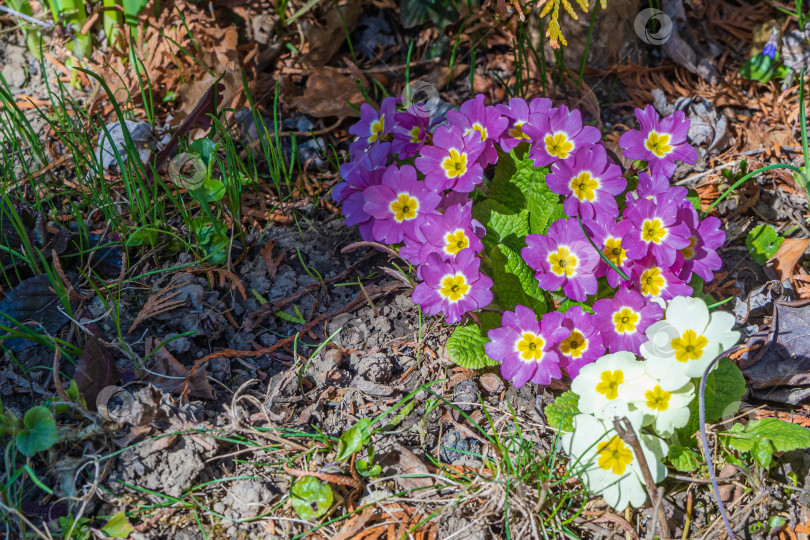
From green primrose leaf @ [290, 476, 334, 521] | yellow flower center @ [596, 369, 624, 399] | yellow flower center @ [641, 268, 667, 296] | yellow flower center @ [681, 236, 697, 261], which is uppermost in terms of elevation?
yellow flower center @ [681, 236, 697, 261]

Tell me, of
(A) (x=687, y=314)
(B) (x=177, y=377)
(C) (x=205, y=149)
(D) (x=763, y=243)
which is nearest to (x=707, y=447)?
(A) (x=687, y=314)

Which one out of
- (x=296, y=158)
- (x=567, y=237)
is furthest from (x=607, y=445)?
(x=296, y=158)

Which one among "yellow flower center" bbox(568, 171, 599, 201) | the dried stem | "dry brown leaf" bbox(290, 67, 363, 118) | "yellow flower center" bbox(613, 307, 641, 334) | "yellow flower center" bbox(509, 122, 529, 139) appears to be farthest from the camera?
"dry brown leaf" bbox(290, 67, 363, 118)

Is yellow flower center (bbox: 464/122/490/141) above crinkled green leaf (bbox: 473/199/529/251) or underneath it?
above

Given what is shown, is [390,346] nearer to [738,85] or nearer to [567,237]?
[567,237]

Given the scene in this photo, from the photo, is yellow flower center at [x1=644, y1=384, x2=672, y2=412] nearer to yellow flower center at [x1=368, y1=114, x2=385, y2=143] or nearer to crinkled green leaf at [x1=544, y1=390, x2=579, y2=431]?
crinkled green leaf at [x1=544, y1=390, x2=579, y2=431]

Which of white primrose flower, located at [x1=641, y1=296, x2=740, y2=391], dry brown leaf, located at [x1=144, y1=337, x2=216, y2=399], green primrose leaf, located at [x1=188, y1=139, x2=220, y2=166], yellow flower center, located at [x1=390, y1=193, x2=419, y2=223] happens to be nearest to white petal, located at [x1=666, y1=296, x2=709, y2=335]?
white primrose flower, located at [x1=641, y1=296, x2=740, y2=391]

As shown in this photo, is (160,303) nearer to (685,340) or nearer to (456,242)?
(456,242)
